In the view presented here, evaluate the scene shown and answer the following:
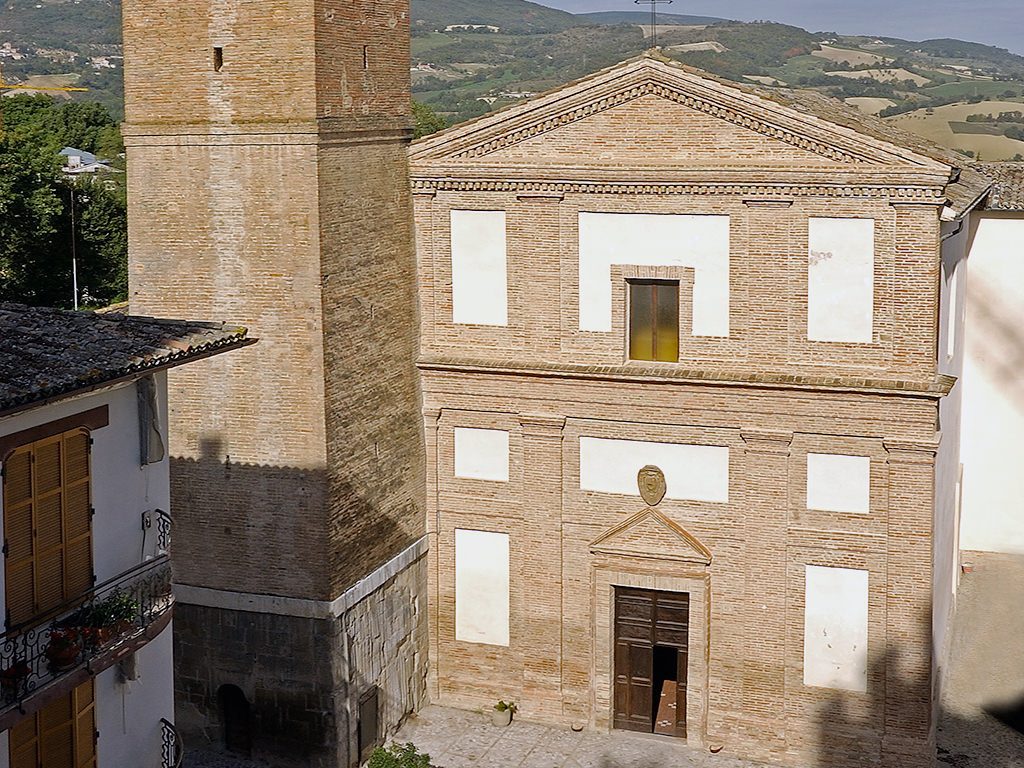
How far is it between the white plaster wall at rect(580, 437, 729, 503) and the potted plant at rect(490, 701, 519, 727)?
3.07 metres

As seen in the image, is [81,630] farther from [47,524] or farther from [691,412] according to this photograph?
[691,412]

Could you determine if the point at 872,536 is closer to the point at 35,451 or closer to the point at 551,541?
the point at 551,541

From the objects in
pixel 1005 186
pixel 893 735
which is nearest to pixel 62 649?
pixel 893 735

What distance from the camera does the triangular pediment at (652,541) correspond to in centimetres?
1794

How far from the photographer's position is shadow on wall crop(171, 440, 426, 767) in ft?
54.8

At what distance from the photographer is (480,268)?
727 inches

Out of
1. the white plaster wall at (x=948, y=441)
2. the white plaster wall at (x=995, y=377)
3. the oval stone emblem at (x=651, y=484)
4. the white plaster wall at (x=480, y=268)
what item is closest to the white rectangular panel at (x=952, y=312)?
the white plaster wall at (x=948, y=441)

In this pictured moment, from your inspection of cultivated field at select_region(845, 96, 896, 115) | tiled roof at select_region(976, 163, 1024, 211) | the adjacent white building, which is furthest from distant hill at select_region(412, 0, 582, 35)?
the adjacent white building

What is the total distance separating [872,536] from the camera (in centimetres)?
1719

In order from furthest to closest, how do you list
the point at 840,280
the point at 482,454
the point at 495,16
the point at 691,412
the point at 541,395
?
the point at 495,16, the point at 482,454, the point at 541,395, the point at 691,412, the point at 840,280

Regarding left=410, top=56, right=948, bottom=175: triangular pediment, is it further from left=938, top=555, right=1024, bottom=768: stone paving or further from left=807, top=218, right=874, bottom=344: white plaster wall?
left=938, top=555, right=1024, bottom=768: stone paving

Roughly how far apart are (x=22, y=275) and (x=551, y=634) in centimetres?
1798

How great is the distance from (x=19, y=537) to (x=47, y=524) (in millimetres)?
292

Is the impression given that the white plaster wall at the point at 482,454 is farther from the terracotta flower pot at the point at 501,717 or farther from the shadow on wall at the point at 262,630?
the terracotta flower pot at the point at 501,717
